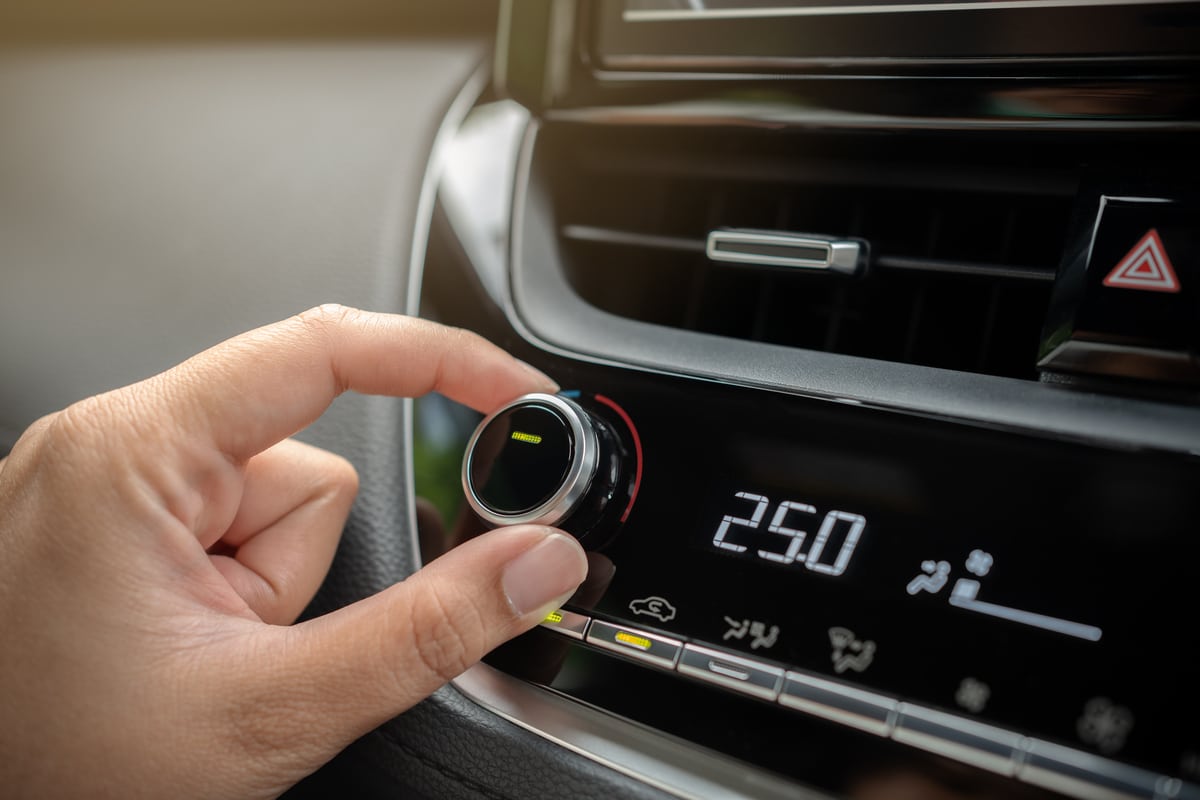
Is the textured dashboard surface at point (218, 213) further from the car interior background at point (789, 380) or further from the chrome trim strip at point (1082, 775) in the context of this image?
the chrome trim strip at point (1082, 775)

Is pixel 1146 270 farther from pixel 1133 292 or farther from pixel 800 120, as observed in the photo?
pixel 800 120

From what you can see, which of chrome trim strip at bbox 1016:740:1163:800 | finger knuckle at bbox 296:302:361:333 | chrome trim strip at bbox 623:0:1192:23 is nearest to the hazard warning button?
chrome trim strip at bbox 623:0:1192:23

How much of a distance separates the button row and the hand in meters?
0.05

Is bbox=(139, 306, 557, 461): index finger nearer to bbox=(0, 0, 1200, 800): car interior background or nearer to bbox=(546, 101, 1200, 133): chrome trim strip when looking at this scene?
bbox=(0, 0, 1200, 800): car interior background

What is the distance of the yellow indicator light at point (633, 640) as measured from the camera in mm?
635

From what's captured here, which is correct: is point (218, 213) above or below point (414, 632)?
above

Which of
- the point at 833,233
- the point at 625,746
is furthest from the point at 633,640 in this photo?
the point at 833,233

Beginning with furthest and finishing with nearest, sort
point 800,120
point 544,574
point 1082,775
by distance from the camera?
point 800,120
point 544,574
point 1082,775

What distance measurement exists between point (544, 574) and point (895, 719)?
0.24 m

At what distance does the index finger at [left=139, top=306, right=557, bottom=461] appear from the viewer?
62 centimetres

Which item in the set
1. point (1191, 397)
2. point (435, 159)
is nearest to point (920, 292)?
point (1191, 397)

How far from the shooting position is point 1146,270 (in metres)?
0.58

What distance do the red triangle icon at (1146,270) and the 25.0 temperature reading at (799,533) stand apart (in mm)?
226

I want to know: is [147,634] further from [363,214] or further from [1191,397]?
[1191,397]
